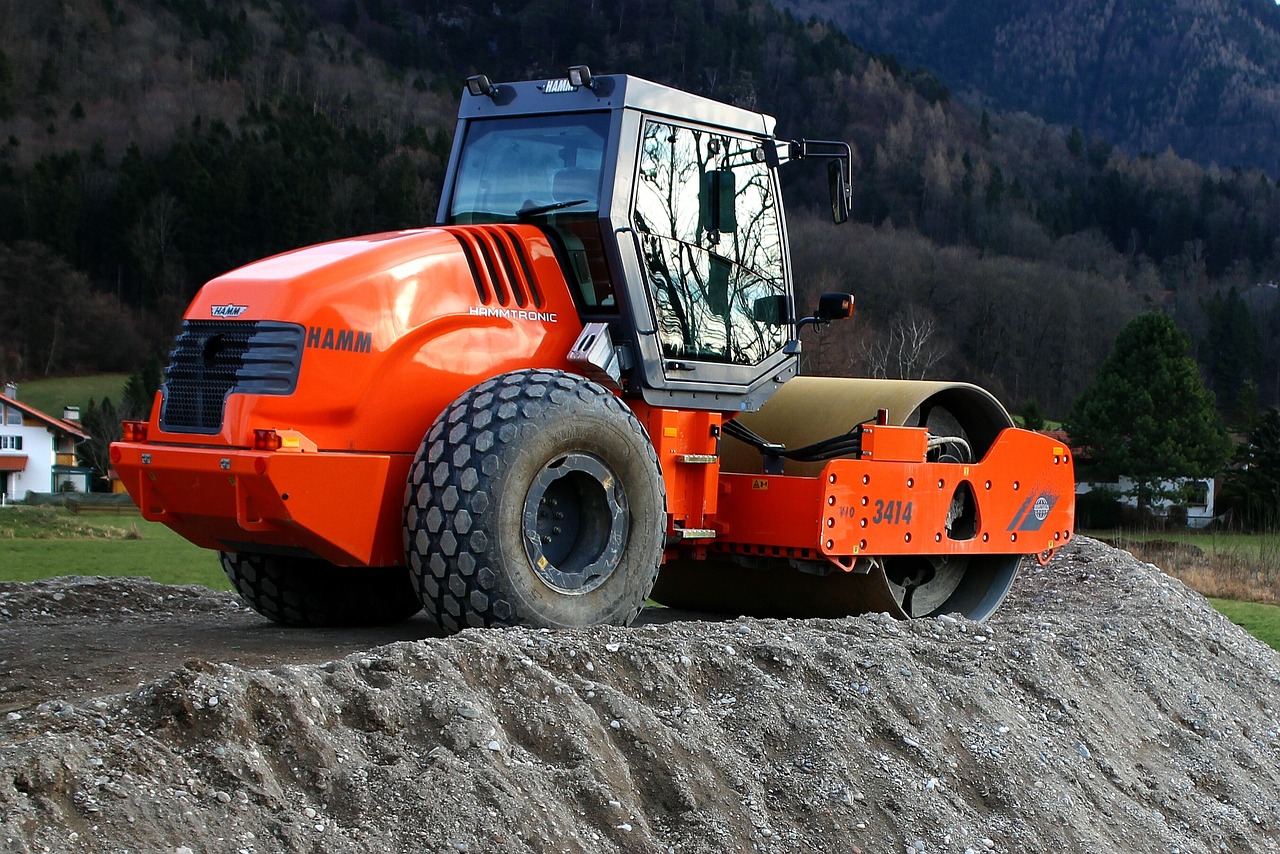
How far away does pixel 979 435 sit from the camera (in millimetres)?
10648

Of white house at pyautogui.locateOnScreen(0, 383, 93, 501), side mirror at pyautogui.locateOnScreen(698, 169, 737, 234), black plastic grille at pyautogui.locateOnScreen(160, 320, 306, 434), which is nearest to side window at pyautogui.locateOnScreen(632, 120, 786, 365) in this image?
side mirror at pyautogui.locateOnScreen(698, 169, 737, 234)

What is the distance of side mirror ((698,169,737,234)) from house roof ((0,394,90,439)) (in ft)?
231

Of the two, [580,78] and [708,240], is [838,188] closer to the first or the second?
[708,240]

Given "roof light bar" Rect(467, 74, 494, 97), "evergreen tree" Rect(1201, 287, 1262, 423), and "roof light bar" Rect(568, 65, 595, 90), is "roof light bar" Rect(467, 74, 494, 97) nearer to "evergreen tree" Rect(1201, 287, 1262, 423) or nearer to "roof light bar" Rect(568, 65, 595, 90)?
"roof light bar" Rect(568, 65, 595, 90)

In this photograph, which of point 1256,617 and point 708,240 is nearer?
point 708,240

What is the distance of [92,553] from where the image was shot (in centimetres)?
2161

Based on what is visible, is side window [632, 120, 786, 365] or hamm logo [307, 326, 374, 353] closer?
hamm logo [307, 326, 374, 353]

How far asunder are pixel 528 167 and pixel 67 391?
262 ft

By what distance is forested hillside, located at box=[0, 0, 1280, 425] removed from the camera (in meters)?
80.8

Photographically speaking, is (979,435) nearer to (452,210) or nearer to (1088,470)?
(452,210)

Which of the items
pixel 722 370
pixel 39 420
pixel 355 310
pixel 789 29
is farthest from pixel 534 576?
pixel 789 29

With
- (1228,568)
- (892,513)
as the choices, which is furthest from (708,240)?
(1228,568)

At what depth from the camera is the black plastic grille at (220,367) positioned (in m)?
6.95

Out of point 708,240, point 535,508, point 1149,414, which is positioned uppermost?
point 708,240
